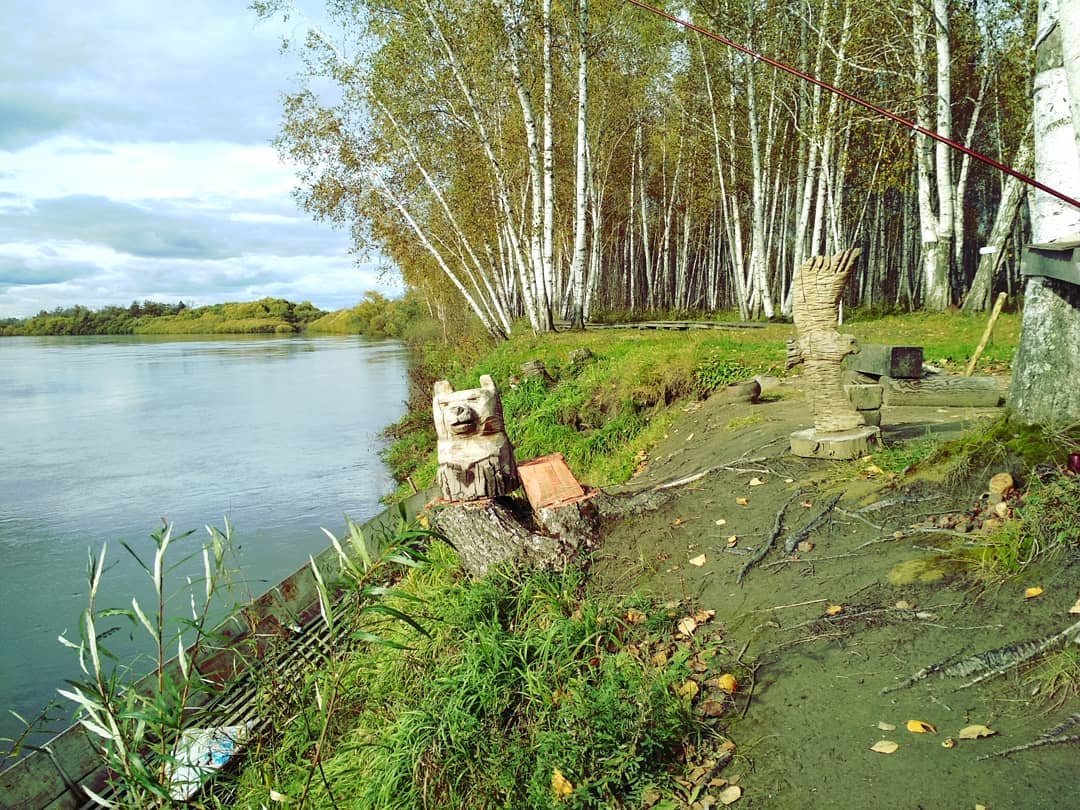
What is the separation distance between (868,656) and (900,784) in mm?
785

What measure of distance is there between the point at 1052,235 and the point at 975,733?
9.66ft

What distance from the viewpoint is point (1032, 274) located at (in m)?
4.35

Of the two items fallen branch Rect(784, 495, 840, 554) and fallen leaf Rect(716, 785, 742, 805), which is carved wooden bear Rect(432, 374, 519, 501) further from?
fallen leaf Rect(716, 785, 742, 805)

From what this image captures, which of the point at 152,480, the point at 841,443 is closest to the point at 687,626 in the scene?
the point at 841,443

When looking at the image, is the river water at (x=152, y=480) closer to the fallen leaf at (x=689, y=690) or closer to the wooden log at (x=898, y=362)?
the fallen leaf at (x=689, y=690)

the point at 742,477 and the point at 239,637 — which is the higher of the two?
the point at 742,477

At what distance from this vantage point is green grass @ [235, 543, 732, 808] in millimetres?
3285

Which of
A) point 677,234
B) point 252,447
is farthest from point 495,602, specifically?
point 677,234

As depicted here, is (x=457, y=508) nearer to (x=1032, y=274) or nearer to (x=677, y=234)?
(x=1032, y=274)

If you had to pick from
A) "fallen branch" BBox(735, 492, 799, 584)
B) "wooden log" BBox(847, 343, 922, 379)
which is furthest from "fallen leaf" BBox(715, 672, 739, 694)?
"wooden log" BBox(847, 343, 922, 379)

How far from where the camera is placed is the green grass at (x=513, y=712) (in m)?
3.29

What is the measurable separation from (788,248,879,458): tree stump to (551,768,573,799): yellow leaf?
318 cm

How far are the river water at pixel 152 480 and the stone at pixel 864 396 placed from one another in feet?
13.7

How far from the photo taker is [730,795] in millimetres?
2953
